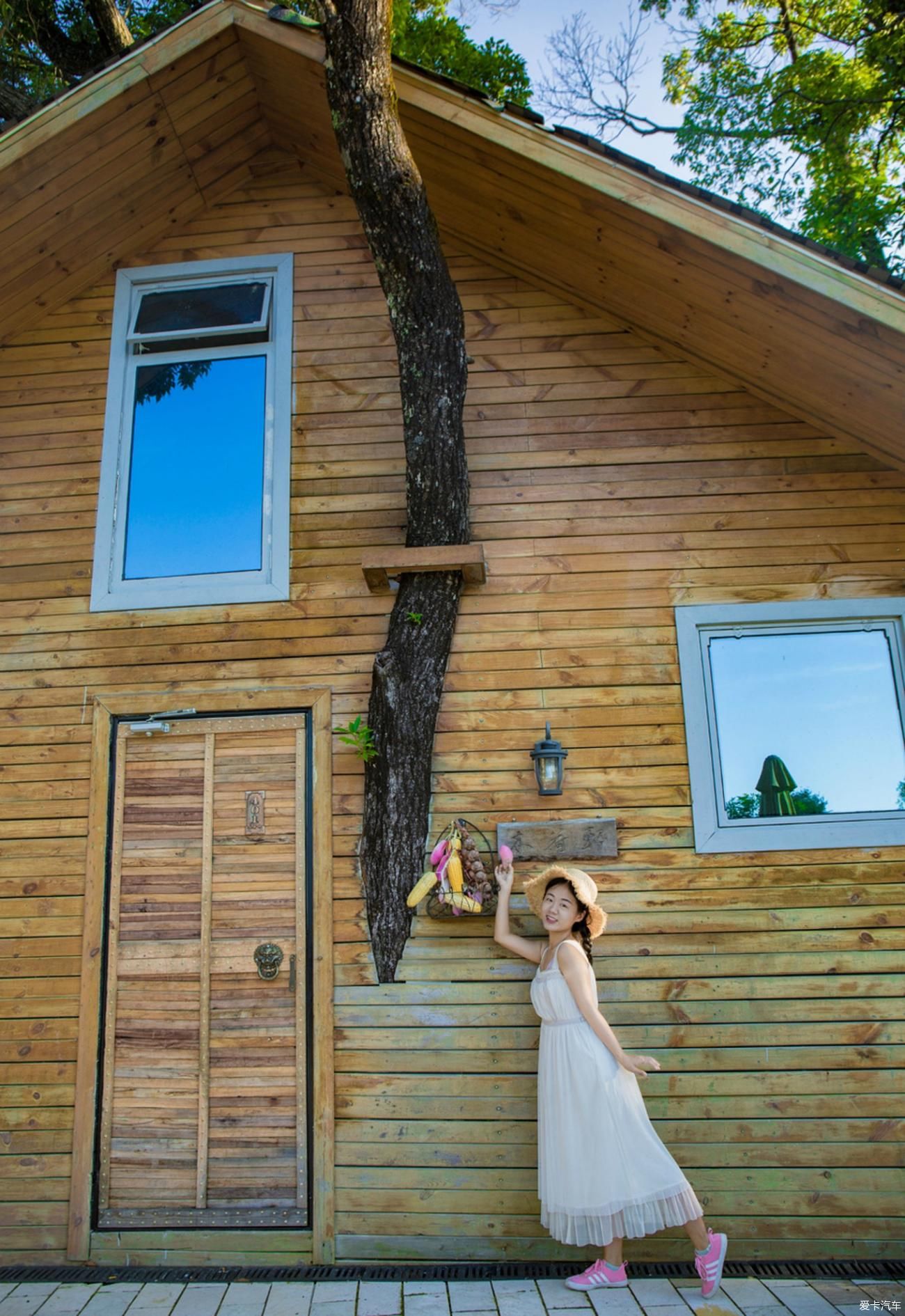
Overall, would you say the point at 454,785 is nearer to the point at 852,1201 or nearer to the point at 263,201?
the point at 852,1201

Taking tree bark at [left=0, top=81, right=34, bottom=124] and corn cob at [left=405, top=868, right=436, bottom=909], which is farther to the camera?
tree bark at [left=0, top=81, right=34, bottom=124]

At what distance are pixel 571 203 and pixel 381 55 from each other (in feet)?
3.22

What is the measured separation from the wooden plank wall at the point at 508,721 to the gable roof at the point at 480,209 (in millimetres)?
132

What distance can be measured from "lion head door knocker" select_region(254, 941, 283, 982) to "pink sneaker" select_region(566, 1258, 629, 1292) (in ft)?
5.33

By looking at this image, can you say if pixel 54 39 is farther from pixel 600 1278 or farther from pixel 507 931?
pixel 600 1278

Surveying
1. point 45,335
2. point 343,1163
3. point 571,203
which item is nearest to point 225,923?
point 343,1163

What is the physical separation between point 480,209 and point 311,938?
342 cm

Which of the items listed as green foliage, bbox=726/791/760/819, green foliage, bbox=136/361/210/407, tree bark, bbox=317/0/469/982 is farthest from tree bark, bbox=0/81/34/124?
green foliage, bbox=726/791/760/819

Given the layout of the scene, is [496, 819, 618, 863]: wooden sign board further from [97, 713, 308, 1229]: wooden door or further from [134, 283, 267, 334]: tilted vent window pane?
[134, 283, 267, 334]: tilted vent window pane

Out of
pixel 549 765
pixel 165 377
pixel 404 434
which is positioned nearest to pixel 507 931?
pixel 549 765

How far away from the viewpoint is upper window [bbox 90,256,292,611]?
4570mm

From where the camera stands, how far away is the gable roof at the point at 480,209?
3.98m

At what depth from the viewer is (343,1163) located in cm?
393

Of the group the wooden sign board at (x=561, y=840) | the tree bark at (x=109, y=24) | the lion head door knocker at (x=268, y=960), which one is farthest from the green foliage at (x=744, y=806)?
the tree bark at (x=109, y=24)
